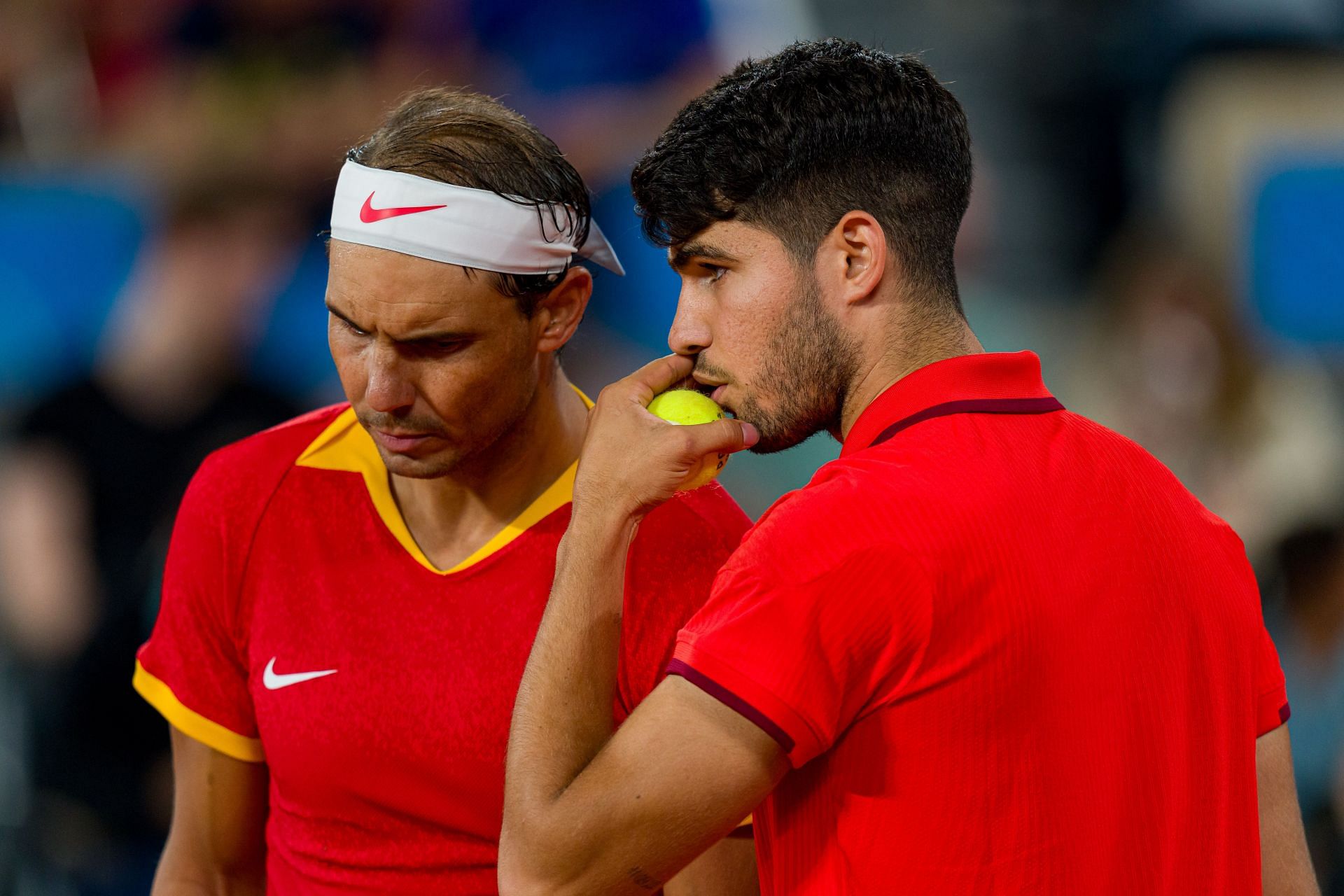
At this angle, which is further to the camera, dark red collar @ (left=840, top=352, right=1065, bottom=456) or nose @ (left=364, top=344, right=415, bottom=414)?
nose @ (left=364, top=344, right=415, bottom=414)

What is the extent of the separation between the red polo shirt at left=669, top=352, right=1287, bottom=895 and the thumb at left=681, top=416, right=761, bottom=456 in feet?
0.70

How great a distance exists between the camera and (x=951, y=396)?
6.08 ft

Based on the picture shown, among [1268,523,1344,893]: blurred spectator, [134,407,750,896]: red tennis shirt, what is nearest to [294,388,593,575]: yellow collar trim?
[134,407,750,896]: red tennis shirt

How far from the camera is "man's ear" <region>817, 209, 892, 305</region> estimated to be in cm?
193

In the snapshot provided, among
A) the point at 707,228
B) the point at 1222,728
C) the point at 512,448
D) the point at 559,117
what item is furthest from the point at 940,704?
the point at 559,117

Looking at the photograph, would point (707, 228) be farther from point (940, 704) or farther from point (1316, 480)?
point (1316, 480)

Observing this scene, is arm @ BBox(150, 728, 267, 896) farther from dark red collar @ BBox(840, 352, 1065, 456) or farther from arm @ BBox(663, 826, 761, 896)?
dark red collar @ BBox(840, 352, 1065, 456)

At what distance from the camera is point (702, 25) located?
6098mm

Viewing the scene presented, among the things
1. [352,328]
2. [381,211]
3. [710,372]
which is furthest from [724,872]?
[381,211]

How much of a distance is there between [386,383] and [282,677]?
0.55 metres

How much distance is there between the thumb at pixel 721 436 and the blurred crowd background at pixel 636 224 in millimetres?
3285

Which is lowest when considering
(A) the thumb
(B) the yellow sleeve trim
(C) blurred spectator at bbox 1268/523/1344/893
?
(C) blurred spectator at bbox 1268/523/1344/893

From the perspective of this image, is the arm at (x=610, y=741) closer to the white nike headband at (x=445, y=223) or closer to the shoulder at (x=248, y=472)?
the white nike headband at (x=445, y=223)

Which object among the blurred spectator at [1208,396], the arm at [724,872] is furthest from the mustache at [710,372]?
the blurred spectator at [1208,396]
